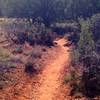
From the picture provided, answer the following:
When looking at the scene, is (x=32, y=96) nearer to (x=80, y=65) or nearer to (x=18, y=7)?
(x=80, y=65)

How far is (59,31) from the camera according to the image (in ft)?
99.6

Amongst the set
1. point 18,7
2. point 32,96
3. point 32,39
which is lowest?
point 32,96

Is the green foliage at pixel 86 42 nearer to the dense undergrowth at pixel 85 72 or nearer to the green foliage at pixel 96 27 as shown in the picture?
the dense undergrowth at pixel 85 72

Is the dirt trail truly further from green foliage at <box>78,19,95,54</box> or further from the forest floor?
green foliage at <box>78,19,95,54</box>

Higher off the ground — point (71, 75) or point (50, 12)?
point (50, 12)

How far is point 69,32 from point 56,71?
1351 centimetres

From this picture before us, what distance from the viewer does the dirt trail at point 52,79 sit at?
43.4 feet

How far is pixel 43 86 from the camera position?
14.3 metres

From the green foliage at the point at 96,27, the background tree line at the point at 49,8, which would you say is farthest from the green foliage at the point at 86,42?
the background tree line at the point at 49,8

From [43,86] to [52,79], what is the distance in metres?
1.11

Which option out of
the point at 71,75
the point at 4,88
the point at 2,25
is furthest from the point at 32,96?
the point at 2,25


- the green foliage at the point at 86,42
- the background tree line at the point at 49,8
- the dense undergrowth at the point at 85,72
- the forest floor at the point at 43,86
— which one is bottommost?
the forest floor at the point at 43,86

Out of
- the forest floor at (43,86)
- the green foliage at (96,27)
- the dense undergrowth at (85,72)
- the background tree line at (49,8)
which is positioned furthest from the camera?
the background tree line at (49,8)

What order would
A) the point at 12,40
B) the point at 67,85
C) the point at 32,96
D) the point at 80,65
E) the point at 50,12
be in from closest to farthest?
the point at 32,96
the point at 67,85
the point at 80,65
the point at 12,40
the point at 50,12
